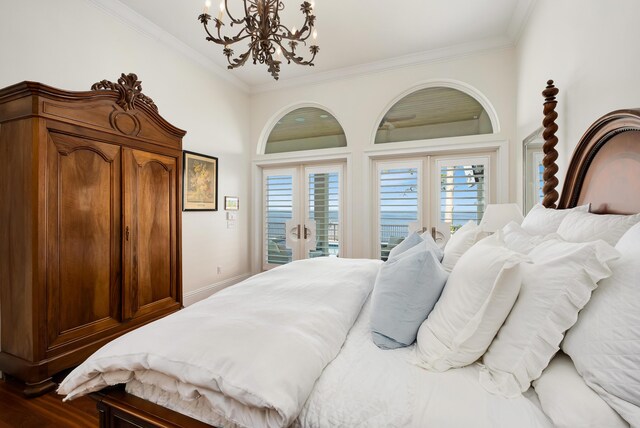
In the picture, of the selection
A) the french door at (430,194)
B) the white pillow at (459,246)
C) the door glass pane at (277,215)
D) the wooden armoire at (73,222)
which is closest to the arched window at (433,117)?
the french door at (430,194)

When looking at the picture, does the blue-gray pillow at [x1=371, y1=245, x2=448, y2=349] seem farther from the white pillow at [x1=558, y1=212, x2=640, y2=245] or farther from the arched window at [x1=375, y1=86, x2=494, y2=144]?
the arched window at [x1=375, y1=86, x2=494, y2=144]

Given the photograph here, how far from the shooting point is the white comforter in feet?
2.52

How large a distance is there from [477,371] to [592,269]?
430mm

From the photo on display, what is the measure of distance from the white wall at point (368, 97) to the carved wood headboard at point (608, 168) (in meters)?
1.84

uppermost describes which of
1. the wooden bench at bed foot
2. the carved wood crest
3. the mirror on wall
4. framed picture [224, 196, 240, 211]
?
the carved wood crest

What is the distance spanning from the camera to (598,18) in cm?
145

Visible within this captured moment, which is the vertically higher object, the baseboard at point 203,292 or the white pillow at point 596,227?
the white pillow at point 596,227

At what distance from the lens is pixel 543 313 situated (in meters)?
0.81

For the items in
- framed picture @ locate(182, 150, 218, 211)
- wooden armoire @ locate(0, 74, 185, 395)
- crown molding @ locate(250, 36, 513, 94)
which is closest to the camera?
wooden armoire @ locate(0, 74, 185, 395)

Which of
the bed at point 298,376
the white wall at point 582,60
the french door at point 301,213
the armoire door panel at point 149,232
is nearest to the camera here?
the bed at point 298,376

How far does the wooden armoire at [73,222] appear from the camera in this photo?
1.82 m

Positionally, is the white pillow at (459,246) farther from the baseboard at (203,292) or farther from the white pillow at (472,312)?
the baseboard at (203,292)

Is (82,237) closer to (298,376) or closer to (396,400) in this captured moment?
(298,376)

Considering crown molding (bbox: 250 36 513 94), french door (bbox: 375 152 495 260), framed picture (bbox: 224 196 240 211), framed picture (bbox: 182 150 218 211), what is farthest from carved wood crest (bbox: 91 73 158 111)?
french door (bbox: 375 152 495 260)
